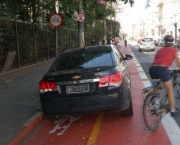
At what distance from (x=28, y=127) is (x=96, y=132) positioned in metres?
1.33

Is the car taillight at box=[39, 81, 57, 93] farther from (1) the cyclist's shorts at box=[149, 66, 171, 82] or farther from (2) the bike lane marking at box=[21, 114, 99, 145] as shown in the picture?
(1) the cyclist's shorts at box=[149, 66, 171, 82]

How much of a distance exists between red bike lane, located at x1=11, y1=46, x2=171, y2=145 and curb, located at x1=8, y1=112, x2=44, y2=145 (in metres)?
0.06

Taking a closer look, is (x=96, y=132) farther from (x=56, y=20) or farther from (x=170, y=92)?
(x=56, y=20)

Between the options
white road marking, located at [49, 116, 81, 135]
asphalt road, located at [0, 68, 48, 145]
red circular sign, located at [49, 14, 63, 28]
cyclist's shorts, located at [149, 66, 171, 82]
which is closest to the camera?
cyclist's shorts, located at [149, 66, 171, 82]

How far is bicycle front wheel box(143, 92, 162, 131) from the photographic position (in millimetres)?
4520

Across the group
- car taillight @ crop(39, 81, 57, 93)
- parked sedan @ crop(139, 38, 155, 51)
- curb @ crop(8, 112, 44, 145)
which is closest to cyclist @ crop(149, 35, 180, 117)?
car taillight @ crop(39, 81, 57, 93)

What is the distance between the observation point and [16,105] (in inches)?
250

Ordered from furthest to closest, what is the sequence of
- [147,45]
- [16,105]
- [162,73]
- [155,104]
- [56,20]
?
[147,45] → [56,20] → [16,105] → [155,104] → [162,73]

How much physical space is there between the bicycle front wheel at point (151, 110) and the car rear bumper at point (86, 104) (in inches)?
15.3

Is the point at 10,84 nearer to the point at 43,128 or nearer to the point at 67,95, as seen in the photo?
the point at 43,128

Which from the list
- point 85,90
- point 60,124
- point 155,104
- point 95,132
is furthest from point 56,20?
point 155,104

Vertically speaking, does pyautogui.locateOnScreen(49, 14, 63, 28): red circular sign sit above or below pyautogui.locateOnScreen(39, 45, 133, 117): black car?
above

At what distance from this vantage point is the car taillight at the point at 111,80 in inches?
176

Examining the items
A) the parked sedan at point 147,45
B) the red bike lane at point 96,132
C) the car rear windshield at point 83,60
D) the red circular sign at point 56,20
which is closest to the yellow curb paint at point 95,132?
the red bike lane at point 96,132
